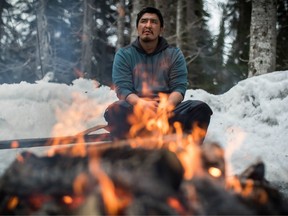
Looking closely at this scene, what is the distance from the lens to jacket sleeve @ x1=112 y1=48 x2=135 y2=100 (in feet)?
18.0

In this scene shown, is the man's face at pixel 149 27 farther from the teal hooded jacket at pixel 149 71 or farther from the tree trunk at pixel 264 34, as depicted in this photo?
the tree trunk at pixel 264 34

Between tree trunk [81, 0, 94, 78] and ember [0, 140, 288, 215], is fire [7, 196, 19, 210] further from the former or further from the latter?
tree trunk [81, 0, 94, 78]

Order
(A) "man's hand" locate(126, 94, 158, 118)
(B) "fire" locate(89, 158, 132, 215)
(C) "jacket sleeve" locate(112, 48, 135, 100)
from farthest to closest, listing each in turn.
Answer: (C) "jacket sleeve" locate(112, 48, 135, 100), (A) "man's hand" locate(126, 94, 158, 118), (B) "fire" locate(89, 158, 132, 215)

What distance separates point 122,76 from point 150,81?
0.46 m

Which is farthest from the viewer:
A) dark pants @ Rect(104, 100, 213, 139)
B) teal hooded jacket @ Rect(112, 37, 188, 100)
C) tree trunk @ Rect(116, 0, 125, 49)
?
tree trunk @ Rect(116, 0, 125, 49)

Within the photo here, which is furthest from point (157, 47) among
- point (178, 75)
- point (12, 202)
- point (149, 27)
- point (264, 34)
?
point (264, 34)

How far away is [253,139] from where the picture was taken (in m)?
6.54

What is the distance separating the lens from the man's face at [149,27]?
557 cm

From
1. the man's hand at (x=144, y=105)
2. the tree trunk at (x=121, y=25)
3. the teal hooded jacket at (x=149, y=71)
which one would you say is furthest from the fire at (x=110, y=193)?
the tree trunk at (x=121, y=25)

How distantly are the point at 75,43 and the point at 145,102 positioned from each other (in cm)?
2577

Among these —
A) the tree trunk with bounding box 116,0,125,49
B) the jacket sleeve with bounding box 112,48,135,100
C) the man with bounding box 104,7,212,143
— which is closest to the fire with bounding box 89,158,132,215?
the man with bounding box 104,7,212,143

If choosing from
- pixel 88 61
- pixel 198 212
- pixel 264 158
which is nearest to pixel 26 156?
pixel 198 212

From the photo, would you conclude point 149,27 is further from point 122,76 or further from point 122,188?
point 122,188

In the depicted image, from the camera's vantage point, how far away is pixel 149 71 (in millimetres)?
5777
